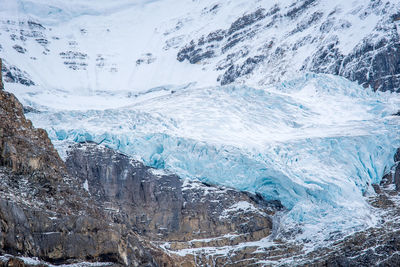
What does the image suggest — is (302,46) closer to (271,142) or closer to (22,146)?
(271,142)

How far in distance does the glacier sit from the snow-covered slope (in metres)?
12.9

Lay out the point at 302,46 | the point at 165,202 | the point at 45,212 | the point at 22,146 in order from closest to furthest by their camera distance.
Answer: the point at 45,212 < the point at 22,146 < the point at 165,202 < the point at 302,46

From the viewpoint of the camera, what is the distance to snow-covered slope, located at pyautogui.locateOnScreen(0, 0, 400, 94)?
87.5 m

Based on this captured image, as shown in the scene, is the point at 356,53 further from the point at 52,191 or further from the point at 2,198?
the point at 2,198

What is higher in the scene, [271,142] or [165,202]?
[271,142]

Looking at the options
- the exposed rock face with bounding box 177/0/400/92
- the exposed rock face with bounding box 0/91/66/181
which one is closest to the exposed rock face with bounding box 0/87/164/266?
the exposed rock face with bounding box 0/91/66/181

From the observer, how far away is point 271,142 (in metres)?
66.8

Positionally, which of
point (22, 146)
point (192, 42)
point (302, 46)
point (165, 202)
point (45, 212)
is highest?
point (192, 42)

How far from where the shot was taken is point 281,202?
6372 centimetres

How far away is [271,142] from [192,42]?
6105 cm

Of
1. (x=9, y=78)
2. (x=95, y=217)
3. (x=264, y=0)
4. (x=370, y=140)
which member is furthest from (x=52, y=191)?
(x=264, y=0)

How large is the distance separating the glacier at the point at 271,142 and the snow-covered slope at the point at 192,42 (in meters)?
12.9

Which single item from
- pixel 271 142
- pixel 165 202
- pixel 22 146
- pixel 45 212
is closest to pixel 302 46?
pixel 271 142

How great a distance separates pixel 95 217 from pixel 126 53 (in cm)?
8138
